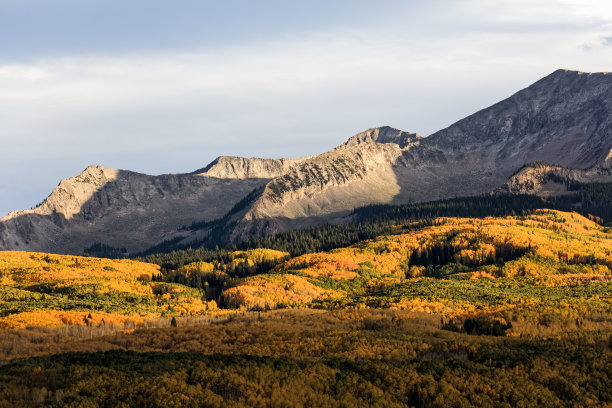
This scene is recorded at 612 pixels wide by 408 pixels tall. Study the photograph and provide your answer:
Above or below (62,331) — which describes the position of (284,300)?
below

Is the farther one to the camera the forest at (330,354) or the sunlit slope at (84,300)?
the sunlit slope at (84,300)

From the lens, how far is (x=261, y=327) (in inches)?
3553

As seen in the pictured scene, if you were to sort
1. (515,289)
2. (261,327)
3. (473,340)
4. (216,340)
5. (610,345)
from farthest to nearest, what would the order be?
(515,289), (261,327), (216,340), (473,340), (610,345)

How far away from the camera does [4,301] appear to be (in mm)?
134250

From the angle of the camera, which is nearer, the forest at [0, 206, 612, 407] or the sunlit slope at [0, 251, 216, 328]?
the forest at [0, 206, 612, 407]

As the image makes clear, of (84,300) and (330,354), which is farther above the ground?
(330,354)

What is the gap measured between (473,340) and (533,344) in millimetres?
6417

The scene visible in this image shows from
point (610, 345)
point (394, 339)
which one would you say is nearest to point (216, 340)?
point (394, 339)

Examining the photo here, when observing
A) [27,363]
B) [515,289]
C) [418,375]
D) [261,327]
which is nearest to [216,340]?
[261,327]

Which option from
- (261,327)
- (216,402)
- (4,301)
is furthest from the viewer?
(4,301)

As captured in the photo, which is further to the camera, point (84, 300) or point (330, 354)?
point (84, 300)

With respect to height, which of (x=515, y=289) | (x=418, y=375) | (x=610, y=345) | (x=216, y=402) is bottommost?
(x=515, y=289)

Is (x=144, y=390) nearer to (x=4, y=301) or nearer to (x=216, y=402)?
(x=216, y=402)

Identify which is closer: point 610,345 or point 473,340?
point 610,345
